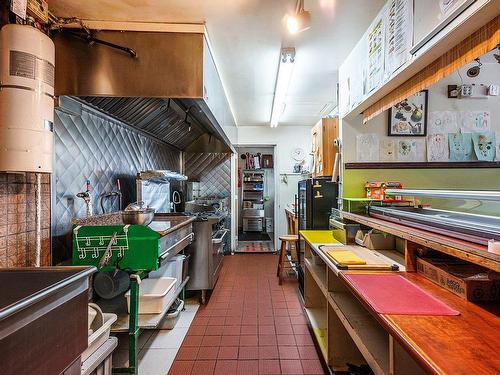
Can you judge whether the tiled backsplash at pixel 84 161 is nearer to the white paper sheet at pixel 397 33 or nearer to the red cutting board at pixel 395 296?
the red cutting board at pixel 395 296

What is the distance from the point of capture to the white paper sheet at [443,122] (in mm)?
2957

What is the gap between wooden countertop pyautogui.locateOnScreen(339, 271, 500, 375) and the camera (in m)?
0.82

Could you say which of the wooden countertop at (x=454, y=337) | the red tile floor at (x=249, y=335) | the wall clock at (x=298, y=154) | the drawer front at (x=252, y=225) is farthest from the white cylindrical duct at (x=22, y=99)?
the drawer front at (x=252, y=225)

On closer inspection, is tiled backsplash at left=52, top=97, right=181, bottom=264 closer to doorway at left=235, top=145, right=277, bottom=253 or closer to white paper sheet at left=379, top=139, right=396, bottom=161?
white paper sheet at left=379, top=139, right=396, bottom=161

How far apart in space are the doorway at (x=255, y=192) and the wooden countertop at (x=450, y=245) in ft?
22.2

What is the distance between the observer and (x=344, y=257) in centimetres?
201

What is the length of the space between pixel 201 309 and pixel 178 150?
3.03m

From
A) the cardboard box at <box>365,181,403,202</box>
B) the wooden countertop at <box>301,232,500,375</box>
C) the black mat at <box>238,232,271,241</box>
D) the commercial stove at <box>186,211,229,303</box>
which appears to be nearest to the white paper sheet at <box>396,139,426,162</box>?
the cardboard box at <box>365,181,403,202</box>

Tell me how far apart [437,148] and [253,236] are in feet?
20.5

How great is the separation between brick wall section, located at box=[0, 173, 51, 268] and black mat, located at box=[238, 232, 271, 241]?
633cm

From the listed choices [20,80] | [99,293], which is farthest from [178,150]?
[20,80]

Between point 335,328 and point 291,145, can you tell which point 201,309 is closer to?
point 335,328

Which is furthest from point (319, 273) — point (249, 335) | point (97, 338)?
point (97, 338)

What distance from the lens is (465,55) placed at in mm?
1424
